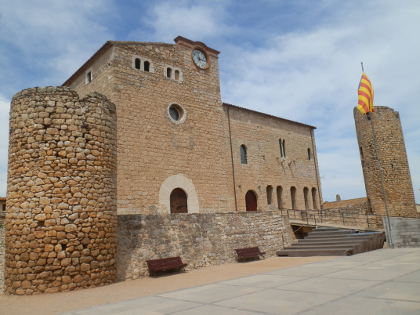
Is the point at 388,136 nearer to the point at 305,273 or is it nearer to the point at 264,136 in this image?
the point at 264,136

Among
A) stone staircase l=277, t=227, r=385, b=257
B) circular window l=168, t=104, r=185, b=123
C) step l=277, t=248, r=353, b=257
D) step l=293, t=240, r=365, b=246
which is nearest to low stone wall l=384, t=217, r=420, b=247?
stone staircase l=277, t=227, r=385, b=257

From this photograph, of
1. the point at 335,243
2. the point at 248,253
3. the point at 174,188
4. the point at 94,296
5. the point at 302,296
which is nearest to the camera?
the point at 302,296

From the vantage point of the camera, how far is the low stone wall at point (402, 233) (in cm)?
1291

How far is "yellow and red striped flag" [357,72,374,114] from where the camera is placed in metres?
19.5

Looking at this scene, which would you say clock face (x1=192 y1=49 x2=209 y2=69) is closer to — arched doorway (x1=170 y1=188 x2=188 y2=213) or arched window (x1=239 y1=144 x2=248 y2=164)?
arched window (x1=239 y1=144 x2=248 y2=164)

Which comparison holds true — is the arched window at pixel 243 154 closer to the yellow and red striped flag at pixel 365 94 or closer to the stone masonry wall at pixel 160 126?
the stone masonry wall at pixel 160 126

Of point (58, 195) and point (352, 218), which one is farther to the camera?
point (352, 218)

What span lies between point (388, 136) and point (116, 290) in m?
21.6

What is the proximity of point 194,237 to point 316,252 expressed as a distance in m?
4.37

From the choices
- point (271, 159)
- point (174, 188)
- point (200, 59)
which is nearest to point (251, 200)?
point (271, 159)

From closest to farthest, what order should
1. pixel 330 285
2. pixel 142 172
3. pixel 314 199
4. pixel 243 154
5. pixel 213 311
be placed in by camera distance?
pixel 213 311 → pixel 330 285 → pixel 142 172 → pixel 243 154 → pixel 314 199

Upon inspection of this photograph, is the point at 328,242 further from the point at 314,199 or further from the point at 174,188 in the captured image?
the point at 314,199

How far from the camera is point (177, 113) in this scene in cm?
1747

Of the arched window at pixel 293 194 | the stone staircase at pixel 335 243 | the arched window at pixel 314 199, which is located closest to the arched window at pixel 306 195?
the arched window at pixel 314 199
